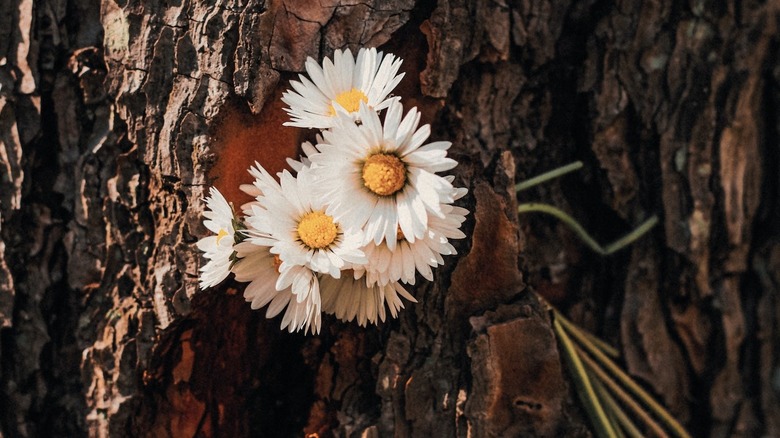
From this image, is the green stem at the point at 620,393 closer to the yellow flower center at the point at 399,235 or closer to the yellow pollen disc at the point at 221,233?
the yellow flower center at the point at 399,235

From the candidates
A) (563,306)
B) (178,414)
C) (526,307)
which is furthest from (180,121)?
(563,306)

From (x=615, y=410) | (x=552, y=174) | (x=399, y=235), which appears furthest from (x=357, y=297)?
(x=615, y=410)

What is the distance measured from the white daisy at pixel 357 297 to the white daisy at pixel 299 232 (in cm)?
5

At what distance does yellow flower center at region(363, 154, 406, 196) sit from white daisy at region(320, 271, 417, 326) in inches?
5.3

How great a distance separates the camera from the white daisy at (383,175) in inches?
31.2

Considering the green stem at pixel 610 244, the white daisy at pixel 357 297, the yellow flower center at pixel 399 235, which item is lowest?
the white daisy at pixel 357 297

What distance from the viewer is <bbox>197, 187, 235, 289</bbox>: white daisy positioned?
2.83 feet

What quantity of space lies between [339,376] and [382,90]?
1.46ft

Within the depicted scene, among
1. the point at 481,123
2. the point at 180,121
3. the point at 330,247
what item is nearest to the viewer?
the point at 330,247

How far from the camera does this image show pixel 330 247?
0.85 metres

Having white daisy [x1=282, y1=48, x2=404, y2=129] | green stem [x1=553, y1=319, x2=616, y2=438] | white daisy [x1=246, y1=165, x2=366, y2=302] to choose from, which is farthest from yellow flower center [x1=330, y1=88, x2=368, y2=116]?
green stem [x1=553, y1=319, x2=616, y2=438]

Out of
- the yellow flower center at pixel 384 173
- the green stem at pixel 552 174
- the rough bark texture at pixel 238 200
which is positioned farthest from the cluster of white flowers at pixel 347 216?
the green stem at pixel 552 174

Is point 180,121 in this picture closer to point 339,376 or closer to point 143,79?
point 143,79

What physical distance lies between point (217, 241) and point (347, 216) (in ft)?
0.61
